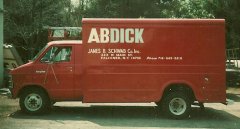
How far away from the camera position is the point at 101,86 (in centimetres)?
1282

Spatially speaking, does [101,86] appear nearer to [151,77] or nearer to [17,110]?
[151,77]

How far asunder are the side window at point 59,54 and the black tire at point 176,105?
3.01m

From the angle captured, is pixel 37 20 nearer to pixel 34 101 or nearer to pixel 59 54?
pixel 59 54

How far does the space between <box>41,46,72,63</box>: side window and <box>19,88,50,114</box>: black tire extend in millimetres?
952

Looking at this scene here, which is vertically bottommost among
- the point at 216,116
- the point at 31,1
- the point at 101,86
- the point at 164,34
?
the point at 216,116

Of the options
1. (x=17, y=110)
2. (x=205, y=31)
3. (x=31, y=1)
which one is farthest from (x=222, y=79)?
(x=31, y=1)

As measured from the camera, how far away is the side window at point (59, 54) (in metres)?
13.3

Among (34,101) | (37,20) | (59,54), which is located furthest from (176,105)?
(37,20)

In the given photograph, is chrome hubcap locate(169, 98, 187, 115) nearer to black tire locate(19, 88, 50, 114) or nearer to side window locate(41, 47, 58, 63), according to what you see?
black tire locate(19, 88, 50, 114)

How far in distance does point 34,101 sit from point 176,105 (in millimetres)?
4015

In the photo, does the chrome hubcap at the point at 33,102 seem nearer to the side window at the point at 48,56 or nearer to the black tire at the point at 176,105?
the side window at the point at 48,56

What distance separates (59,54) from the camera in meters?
13.3

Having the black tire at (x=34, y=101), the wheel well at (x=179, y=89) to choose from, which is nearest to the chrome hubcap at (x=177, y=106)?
the wheel well at (x=179, y=89)

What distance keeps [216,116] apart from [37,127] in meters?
5.37
